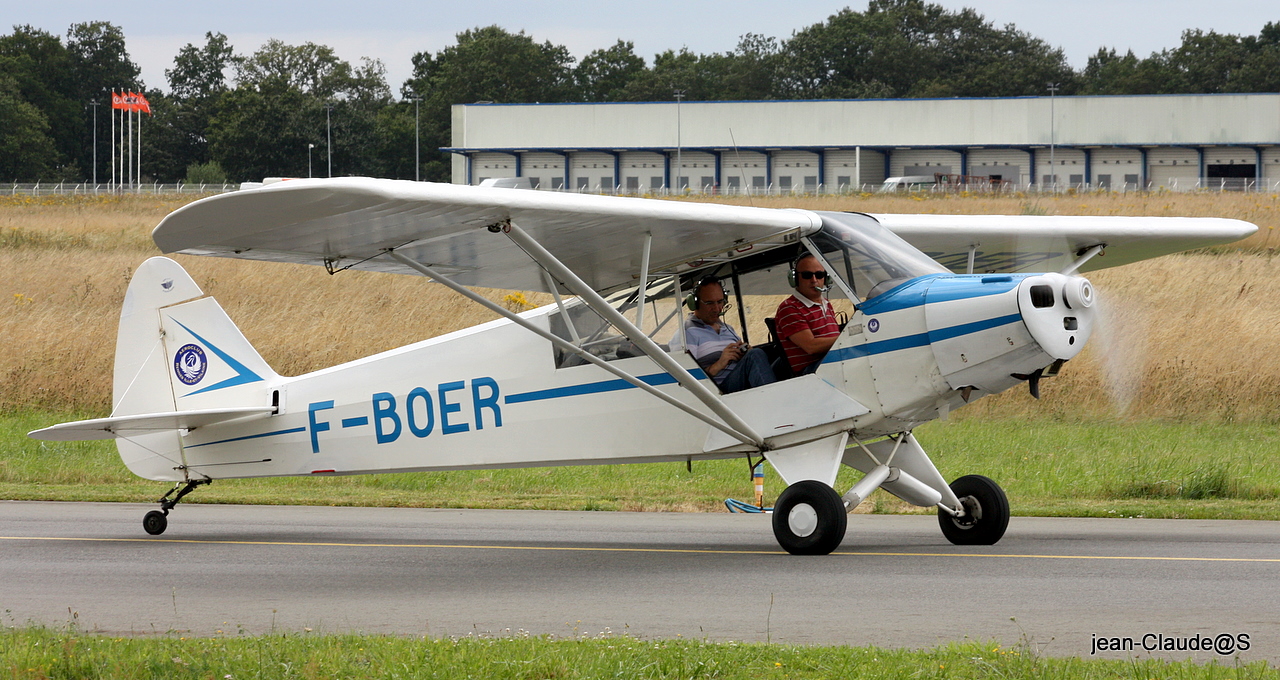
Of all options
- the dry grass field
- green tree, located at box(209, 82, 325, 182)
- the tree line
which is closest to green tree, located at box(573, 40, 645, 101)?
the tree line

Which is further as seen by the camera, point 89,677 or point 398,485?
point 398,485

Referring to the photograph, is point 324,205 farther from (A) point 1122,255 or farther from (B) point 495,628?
(A) point 1122,255

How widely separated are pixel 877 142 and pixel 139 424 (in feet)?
221

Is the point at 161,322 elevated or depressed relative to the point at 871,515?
elevated

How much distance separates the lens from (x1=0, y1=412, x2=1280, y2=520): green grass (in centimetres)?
1275

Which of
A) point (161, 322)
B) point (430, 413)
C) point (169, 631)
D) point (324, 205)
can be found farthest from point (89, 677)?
point (161, 322)

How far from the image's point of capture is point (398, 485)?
592 inches

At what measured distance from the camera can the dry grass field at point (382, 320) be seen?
18609mm

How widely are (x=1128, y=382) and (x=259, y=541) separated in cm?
695

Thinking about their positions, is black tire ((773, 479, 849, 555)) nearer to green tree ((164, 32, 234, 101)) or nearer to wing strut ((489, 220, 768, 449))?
wing strut ((489, 220, 768, 449))

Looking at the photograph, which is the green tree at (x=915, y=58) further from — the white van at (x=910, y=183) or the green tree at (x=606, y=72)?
the white van at (x=910, y=183)

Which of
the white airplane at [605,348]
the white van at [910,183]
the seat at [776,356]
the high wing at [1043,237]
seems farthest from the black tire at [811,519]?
the white van at [910,183]

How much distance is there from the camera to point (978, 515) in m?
9.60

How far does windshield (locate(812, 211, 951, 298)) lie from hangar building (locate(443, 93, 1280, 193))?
60.4 meters
